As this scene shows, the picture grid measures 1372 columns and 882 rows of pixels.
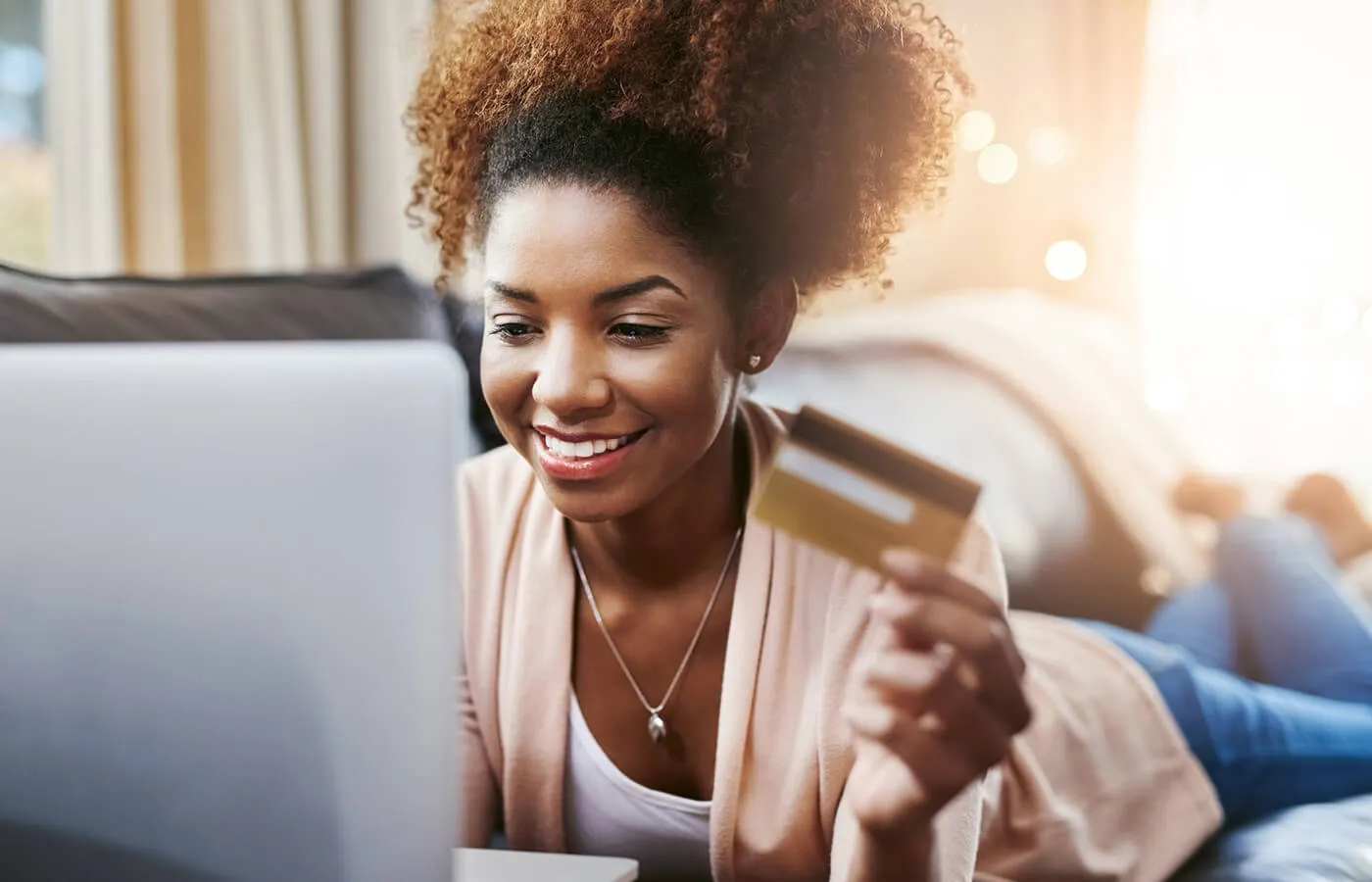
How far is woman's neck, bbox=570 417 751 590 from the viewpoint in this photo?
0.97m

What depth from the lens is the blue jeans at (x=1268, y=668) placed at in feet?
4.21

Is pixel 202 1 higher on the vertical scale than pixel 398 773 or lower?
higher

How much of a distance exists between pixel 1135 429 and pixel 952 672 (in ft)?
2.42

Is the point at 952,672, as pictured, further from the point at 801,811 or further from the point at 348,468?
the point at 348,468

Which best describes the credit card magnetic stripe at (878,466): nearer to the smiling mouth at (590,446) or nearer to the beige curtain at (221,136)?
the smiling mouth at (590,446)

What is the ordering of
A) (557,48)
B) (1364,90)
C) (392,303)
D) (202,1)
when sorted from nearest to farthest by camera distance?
(557,48)
(392,303)
(1364,90)
(202,1)

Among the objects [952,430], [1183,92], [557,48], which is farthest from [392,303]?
[1183,92]

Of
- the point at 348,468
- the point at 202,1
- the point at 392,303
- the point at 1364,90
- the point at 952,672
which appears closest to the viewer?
the point at 348,468

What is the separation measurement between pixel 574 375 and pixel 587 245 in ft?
0.30

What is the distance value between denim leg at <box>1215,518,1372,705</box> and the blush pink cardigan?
403 mm

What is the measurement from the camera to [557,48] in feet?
2.94

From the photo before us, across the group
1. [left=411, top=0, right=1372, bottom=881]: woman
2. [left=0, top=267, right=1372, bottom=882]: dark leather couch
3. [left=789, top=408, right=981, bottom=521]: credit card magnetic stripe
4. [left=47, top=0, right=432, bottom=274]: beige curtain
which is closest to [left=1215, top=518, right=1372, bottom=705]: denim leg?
[left=0, top=267, right=1372, bottom=882]: dark leather couch

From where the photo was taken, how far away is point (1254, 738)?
1282 mm

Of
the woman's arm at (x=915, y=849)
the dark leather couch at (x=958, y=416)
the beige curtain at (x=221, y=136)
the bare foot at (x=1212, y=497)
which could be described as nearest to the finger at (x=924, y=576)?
the woman's arm at (x=915, y=849)
